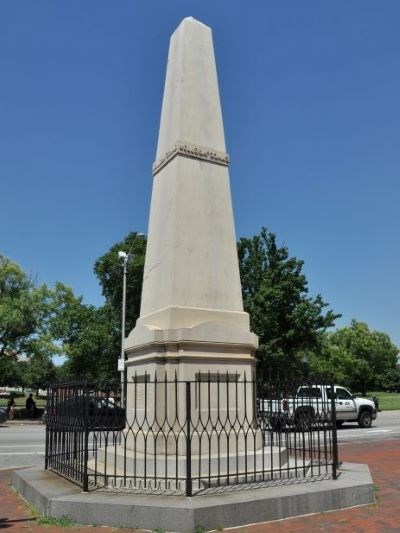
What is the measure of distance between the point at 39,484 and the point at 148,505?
93.8 inches

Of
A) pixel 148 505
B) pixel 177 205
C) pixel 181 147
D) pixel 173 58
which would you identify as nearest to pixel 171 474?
pixel 148 505

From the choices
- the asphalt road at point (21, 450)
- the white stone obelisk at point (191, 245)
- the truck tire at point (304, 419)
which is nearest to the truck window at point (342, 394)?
the asphalt road at point (21, 450)

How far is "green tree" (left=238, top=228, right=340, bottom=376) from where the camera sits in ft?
106

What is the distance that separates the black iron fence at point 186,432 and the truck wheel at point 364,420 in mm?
19109

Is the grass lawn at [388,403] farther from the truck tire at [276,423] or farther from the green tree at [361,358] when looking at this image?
the truck tire at [276,423]

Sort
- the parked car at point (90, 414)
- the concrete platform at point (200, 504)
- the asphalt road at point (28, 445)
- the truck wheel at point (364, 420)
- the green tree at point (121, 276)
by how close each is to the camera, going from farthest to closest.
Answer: the green tree at point (121, 276), the truck wheel at point (364, 420), the asphalt road at point (28, 445), the parked car at point (90, 414), the concrete platform at point (200, 504)

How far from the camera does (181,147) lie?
364 inches

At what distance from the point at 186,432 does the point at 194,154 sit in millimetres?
4476

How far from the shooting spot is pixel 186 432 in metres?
7.71

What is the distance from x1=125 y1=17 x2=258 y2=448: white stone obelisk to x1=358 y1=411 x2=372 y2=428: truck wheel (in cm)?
1986

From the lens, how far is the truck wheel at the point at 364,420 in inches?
1055

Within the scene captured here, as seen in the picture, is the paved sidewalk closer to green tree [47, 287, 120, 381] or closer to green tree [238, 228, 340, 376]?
green tree [238, 228, 340, 376]

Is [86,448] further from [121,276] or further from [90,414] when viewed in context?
[121,276]

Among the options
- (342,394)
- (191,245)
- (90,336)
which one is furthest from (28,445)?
(90,336)
